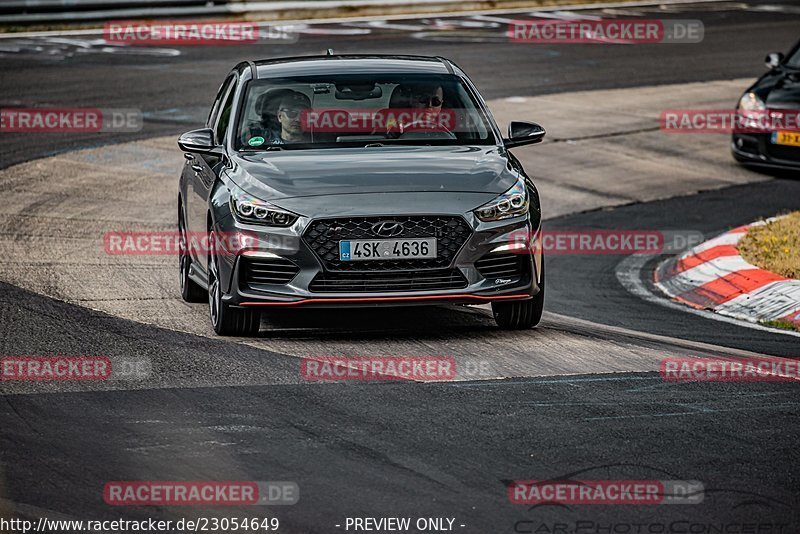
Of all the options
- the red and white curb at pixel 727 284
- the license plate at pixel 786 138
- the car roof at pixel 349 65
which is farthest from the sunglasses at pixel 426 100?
the license plate at pixel 786 138

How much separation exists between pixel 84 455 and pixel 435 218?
2.90 meters

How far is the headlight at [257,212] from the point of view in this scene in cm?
839

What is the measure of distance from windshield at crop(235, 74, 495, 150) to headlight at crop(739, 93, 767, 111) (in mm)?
7567

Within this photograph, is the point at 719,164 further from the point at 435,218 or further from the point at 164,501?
the point at 164,501

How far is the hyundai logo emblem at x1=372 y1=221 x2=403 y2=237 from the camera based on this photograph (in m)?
8.35

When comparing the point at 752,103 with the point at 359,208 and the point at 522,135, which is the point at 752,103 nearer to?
the point at 522,135

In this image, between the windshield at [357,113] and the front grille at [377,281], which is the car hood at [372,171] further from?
the front grille at [377,281]

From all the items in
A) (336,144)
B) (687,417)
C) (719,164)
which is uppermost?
(336,144)

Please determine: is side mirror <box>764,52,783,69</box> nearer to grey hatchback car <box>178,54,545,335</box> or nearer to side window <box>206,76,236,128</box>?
grey hatchback car <box>178,54,545,335</box>

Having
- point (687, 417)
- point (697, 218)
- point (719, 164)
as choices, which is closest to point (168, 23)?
point (719, 164)

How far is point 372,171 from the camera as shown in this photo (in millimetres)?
8703

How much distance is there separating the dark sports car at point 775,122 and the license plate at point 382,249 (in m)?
8.89

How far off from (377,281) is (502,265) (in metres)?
0.76

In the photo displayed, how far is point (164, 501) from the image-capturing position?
5633 millimetres
